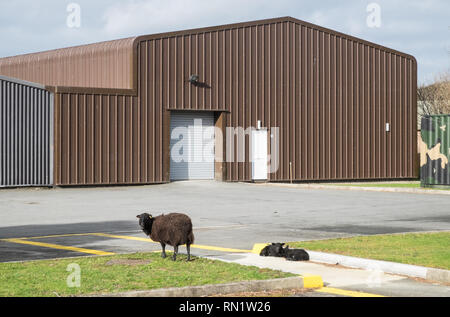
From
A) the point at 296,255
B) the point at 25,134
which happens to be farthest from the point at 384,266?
the point at 25,134

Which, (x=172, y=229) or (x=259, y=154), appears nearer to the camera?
(x=172, y=229)

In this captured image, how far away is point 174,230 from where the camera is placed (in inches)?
440

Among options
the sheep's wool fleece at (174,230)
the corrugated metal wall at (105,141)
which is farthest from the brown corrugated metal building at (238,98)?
the sheep's wool fleece at (174,230)

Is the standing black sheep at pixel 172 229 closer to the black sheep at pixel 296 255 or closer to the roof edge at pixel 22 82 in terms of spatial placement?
the black sheep at pixel 296 255

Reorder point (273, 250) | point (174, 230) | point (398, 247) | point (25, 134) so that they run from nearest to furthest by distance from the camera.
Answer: point (174, 230), point (273, 250), point (398, 247), point (25, 134)

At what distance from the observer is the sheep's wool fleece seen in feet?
36.7

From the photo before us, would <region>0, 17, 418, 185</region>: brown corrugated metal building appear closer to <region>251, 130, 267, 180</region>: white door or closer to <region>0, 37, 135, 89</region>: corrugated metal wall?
<region>0, 37, 135, 89</region>: corrugated metal wall

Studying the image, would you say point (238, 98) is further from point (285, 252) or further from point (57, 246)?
point (285, 252)

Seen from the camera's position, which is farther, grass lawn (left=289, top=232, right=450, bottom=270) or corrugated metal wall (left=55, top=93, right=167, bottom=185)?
corrugated metal wall (left=55, top=93, right=167, bottom=185)

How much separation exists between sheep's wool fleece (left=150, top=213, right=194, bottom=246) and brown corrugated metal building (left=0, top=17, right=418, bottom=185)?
74.2 feet

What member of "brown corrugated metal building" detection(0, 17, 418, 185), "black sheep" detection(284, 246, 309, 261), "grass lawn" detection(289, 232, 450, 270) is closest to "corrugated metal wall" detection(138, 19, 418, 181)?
"brown corrugated metal building" detection(0, 17, 418, 185)

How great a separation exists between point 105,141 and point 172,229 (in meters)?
23.7

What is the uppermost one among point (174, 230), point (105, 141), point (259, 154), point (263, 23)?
point (263, 23)
